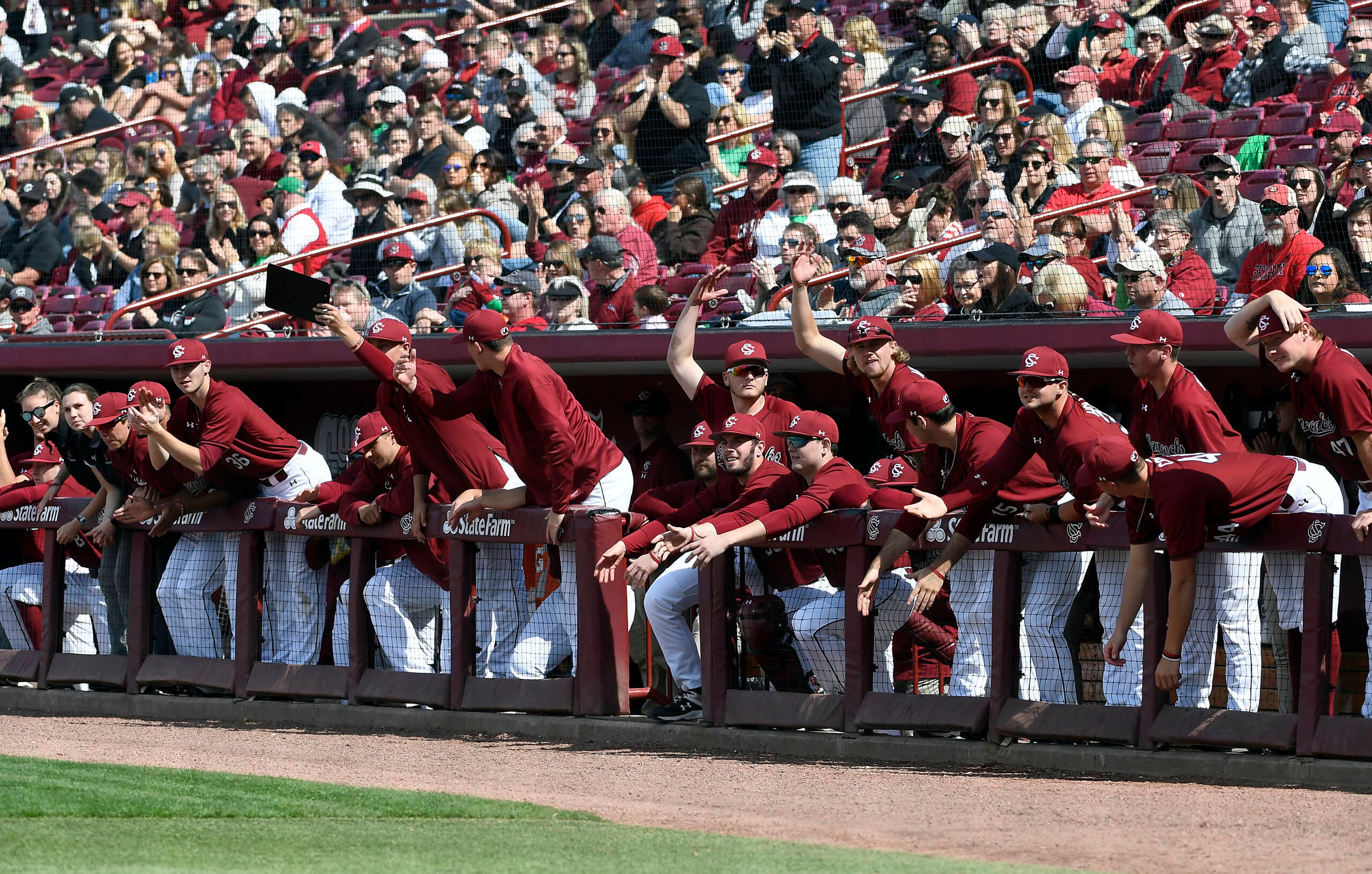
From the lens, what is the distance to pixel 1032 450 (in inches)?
260

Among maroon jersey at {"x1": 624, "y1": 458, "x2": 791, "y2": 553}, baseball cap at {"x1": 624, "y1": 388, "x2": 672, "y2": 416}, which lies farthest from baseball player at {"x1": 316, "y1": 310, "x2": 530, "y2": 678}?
baseball cap at {"x1": 624, "y1": 388, "x2": 672, "y2": 416}

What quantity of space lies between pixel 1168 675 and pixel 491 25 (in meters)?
11.2

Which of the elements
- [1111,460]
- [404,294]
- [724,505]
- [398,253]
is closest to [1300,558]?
[1111,460]

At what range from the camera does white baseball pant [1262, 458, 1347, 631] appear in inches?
242

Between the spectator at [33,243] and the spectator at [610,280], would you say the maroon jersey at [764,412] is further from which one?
the spectator at [33,243]

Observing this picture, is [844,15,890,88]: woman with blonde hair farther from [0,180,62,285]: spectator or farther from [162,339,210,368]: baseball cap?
[0,180,62,285]: spectator

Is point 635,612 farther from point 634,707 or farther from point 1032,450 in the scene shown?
point 1032,450

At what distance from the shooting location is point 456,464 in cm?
820

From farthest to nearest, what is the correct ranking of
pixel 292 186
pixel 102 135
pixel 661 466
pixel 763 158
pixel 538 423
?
pixel 102 135, pixel 292 186, pixel 763 158, pixel 661 466, pixel 538 423

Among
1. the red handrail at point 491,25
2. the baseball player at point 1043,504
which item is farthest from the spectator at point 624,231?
the red handrail at point 491,25

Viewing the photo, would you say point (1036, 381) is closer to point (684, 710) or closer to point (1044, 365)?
point (1044, 365)

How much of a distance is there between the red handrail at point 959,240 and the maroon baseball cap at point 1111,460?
12.4 ft

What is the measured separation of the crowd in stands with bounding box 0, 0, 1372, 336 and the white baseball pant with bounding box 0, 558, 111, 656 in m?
2.31

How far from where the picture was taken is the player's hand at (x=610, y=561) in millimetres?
7289
